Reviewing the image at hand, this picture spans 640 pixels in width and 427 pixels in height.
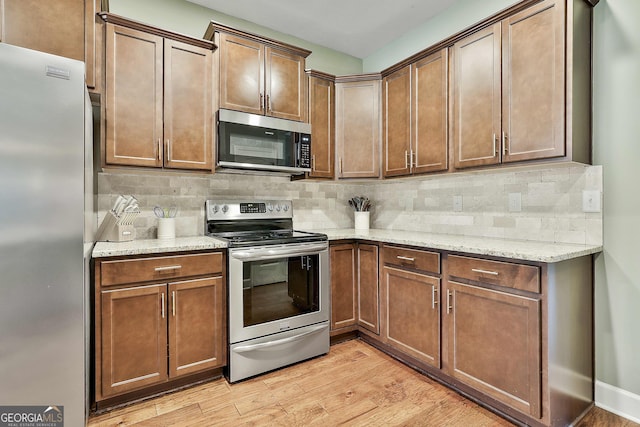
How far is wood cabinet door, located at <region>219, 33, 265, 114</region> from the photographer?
2.38 m

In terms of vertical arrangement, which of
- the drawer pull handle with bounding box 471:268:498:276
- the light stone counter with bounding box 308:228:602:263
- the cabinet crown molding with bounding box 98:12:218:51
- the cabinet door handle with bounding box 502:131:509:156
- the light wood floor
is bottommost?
the light wood floor

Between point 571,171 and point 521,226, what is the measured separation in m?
0.45

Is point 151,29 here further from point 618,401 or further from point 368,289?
point 618,401

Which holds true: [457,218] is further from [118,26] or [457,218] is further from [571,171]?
[118,26]

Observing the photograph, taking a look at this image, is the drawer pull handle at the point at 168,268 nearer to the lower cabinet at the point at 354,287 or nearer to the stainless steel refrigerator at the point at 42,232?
the stainless steel refrigerator at the point at 42,232

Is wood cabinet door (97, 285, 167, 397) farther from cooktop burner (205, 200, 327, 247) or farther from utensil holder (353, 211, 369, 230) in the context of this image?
utensil holder (353, 211, 369, 230)

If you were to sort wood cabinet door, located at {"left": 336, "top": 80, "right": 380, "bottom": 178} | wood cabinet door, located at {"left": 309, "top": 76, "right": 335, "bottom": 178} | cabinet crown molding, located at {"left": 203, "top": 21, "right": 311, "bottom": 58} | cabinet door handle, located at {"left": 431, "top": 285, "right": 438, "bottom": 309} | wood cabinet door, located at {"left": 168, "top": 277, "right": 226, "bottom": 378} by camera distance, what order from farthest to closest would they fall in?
wood cabinet door, located at {"left": 336, "top": 80, "right": 380, "bottom": 178}
wood cabinet door, located at {"left": 309, "top": 76, "right": 335, "bottom": 178}
cabinet crown molding, located at {"left": 203, "top": 21, "right": 311, "bottom": 58}
cabinet door handle, located at {"left": 431, "top": 285, "right": 438, "bottom": 309}
wood cabinet door, located at {"left": 168, "top": 277, "right": 226, "bottom": 378}

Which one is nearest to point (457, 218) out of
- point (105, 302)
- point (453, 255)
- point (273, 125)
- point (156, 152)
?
point (453, 255)

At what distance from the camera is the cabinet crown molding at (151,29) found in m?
2.02

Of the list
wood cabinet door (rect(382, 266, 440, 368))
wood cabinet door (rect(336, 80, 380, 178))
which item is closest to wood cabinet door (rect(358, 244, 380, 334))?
wood cabinet door (rect(382, 266, 440, 368))

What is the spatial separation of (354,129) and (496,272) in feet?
5.87

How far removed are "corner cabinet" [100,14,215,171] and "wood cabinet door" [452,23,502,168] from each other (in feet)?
5.82

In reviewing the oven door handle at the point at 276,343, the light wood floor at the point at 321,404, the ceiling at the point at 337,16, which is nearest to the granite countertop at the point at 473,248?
the oven door handle at the point at 276,343

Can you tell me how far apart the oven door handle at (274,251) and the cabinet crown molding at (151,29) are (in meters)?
1.50
